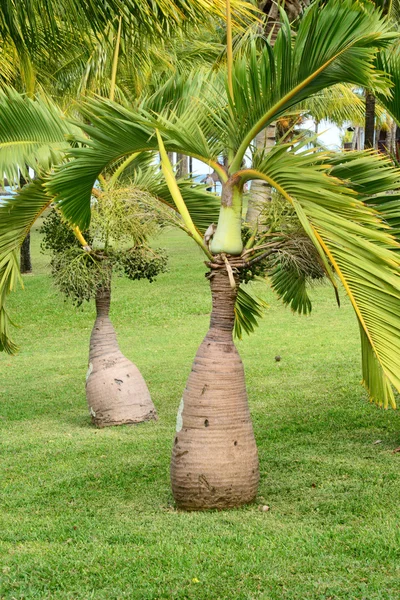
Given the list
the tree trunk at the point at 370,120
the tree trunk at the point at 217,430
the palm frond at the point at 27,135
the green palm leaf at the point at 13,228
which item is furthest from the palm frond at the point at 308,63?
the tree trunk at the point at 370,120

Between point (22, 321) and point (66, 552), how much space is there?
1278 centimetres

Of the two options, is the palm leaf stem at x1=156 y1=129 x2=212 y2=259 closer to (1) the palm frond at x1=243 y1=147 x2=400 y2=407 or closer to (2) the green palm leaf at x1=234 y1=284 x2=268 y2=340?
(1) the palm frond at x1=243 y1=147 x2=400 y2=407

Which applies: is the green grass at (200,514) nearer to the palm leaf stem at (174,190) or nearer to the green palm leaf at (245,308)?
the green palm leaf at (245,308)

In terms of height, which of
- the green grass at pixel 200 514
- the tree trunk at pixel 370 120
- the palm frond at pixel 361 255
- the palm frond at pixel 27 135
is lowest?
the green grass at pixel 200 514

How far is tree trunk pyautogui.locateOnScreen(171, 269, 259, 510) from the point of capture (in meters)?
5.71

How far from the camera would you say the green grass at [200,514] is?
4535mm

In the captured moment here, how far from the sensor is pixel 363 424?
8344mm

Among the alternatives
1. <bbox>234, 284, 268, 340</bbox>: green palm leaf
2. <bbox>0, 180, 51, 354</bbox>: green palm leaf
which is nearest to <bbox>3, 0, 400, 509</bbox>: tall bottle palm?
<bbox>234, 284, 268, 340</bbox>: green palm leaf

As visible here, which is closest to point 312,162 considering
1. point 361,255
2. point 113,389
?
point 361,255

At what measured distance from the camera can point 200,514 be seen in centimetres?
570

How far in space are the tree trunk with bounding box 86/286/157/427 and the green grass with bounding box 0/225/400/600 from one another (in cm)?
22

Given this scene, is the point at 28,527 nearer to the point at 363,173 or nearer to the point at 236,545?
the point at 236,545

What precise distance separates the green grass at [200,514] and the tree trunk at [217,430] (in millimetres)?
159

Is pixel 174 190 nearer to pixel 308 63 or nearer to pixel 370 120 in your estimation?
pixel 308 63
